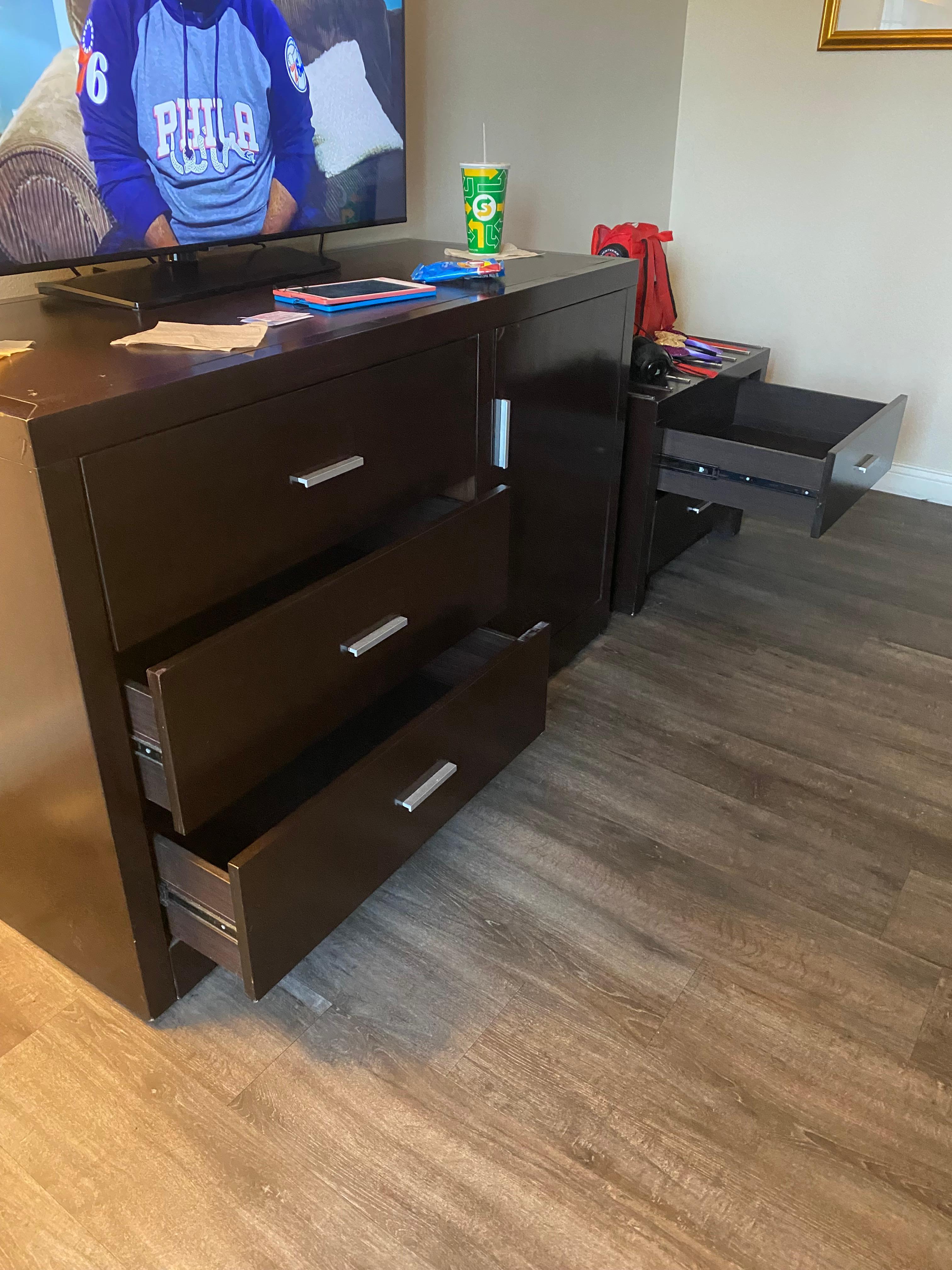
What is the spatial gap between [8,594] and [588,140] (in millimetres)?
2088

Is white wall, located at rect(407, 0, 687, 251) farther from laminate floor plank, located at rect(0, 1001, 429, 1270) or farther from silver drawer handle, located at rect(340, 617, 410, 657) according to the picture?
laminate floor plank, located at rect(0, 1001, 429, 1270)

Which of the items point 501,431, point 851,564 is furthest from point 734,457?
point 851,564

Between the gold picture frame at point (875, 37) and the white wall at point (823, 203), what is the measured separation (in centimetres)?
2

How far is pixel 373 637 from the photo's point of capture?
1183mm

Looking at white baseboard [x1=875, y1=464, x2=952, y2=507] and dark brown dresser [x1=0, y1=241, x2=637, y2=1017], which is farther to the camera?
white baseboard [x1=875, y1=464, x2=952, y2=507]

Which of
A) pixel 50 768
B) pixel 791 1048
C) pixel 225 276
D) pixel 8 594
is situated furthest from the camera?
pixel 225 276

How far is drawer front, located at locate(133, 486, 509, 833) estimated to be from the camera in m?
→ 0.97

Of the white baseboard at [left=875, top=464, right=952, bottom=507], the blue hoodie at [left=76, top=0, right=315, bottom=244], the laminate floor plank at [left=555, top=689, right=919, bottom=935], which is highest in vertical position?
the blue hoodie at [left=76, top=0, right=315, bottom=244]

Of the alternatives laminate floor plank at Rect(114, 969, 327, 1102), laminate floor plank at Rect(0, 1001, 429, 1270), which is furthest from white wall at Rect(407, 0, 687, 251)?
laminate floor plank at Rect(0, 1001, 429, 1270)

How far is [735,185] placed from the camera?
288 centimetres

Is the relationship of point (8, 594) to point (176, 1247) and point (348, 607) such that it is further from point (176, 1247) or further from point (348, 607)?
point (176, 1247)

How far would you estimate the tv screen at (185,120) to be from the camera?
3.69ft

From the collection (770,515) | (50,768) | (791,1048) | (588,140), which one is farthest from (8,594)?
(588,140)

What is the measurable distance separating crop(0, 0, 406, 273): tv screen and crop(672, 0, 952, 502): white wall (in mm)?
1613
